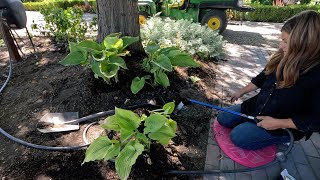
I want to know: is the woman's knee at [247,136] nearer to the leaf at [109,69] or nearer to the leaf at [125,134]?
the leaf at [125,134]

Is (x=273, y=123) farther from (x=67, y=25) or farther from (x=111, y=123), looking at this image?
(x=67, y=25)

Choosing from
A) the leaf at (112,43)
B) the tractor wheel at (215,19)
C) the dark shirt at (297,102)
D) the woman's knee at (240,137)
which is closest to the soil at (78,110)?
the woman's knee at (240,137)

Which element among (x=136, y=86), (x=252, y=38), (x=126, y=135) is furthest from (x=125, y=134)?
(x=252, y=38)

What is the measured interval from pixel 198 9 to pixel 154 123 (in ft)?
18.2

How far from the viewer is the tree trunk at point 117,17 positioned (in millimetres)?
3197

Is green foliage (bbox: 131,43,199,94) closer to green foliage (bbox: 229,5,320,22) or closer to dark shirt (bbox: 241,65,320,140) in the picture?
dark shirt (bbox: 241,65,320,140)

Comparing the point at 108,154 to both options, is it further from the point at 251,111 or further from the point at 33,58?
the point at 33,58

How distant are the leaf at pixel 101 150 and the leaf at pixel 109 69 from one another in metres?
0.88

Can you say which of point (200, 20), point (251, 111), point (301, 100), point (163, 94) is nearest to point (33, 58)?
point (163, 94)

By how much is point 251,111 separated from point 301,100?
553 millimetres

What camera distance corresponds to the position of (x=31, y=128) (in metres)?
2.62

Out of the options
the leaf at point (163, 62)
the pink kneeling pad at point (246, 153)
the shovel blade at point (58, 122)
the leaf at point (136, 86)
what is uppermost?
the leaf at point (163, 62)

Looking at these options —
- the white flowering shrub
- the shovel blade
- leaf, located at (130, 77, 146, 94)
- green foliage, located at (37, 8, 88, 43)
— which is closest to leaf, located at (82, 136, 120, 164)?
the shovel blade

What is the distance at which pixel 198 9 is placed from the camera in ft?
21.9
